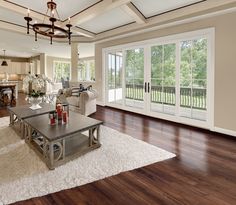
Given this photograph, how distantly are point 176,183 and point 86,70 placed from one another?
12.5 metres

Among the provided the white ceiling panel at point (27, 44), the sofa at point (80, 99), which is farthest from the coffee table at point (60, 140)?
the white ceiling panel at point (27, 44)

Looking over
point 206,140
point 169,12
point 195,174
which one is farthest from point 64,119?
point 169,12

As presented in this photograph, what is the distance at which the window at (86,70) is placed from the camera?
44.3 feet

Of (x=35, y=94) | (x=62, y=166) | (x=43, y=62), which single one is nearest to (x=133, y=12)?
(x=35, y=94)

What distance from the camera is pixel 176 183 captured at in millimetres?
2152

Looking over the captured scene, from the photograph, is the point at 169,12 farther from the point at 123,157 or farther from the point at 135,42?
the point at 123,157

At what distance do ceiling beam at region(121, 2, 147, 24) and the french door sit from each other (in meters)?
0.75

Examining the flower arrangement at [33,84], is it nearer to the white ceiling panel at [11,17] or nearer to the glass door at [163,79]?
the white ceiling panel at [11,17]

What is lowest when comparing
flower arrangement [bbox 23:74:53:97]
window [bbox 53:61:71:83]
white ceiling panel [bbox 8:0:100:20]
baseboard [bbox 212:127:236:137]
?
baseboard [bbox 212:127:236:137]

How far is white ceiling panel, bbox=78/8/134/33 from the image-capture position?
494 centimetres

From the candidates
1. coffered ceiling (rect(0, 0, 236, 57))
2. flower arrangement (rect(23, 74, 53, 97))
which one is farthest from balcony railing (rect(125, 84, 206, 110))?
flower arrangement (rect(23, 74, 53, 97))

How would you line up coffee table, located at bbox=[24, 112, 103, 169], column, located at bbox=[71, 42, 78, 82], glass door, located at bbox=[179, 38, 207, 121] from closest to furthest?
coffee table, located at bbox=[24, 112, 103, 169] → glass door, located at bbox=[179, 38, 207, 121] → column, located at bbox=[71, 42, 78, 82]

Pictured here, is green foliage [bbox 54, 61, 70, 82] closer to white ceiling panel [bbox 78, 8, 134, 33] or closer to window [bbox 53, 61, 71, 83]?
window [bbox 53, 61, 71, 83]

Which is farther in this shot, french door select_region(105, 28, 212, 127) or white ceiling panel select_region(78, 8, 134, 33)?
white ceiling panel select_region(78, 8, 134, 33)
